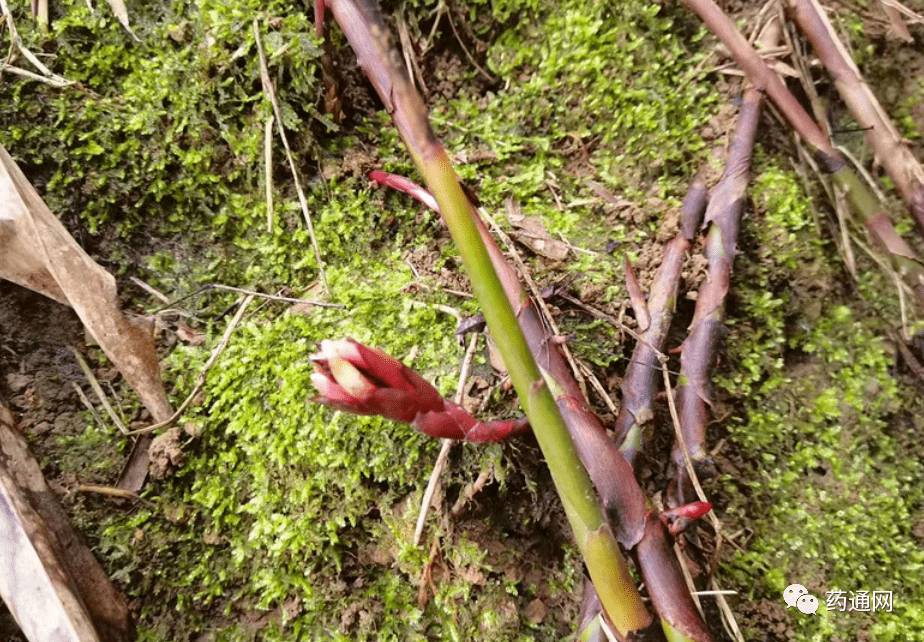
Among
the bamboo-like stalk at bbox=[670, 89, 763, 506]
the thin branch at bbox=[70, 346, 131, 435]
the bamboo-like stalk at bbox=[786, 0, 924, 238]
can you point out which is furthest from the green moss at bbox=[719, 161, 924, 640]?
the thin branch at bbox=[70, 346, 131, 435]

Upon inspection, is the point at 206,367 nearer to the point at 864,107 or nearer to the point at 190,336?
the point at 190,336

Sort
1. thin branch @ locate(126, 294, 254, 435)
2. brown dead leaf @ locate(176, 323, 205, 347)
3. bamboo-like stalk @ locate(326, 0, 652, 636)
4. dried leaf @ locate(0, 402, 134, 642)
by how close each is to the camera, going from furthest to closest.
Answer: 1. brown dead leaf @ locate(176, 323, 205, 347)
2. thin branch @ locate(126, 294, 254, 435)
3. dried leaf @ locate(0, 402, 134, 642)
4. bamboo-like stalk @ locate(326, 0, 652, 636)

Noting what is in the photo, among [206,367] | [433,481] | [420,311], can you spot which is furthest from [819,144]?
[206,367]

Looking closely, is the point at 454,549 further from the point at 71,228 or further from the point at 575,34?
the point at 575,34

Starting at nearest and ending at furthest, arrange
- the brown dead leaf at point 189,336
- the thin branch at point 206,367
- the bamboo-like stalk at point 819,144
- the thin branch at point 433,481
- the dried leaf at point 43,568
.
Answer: the dried leaf at point 43,568
the thin branch at point 433,481
the thin branch at point 206,367
the brown dead leaf at point 189,336
the bamboo-like stalk at point 819,144

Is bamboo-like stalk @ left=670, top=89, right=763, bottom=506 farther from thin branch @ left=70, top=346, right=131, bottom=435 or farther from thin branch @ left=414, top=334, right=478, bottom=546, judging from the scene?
thin branch @ left=70, top=346, right=131, bottom=435

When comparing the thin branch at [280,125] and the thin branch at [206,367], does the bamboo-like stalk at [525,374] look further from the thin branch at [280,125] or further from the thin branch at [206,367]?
the thin branch at [206,367]

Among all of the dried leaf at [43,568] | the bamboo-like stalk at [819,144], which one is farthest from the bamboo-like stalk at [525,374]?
the bamboo-like stalk at [819,144]
